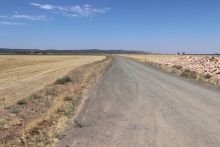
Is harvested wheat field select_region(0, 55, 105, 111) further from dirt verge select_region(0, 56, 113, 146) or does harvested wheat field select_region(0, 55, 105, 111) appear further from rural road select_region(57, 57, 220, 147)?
rural road select_region(57, 57, 220, 147)

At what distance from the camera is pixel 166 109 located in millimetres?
12984

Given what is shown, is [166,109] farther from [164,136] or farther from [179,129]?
[164,136]

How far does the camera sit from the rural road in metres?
8.61

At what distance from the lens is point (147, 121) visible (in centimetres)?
1090

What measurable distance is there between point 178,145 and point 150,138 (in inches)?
33.1

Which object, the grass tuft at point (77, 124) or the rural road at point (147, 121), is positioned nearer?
the rural road at point (147, 121)

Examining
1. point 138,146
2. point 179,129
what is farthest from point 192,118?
point 138,146

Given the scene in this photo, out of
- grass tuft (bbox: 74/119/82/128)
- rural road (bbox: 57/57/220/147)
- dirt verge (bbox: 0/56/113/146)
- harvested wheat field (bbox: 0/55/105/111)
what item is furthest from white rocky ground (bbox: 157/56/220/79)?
grass tuft (bbox: 74/119/82/128)

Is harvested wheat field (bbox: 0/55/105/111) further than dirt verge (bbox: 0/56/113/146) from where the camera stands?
Yes

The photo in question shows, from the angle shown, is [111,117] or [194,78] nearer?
[111,117]

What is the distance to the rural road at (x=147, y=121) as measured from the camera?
8609 mm

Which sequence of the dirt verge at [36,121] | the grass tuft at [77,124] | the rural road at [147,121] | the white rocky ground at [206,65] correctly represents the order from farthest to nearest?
1. the white rocky ground at [206,65]
2. the grass tuft at [77,124]
3. the dirt verge at [36,121]
4. the rural road at [147,121]

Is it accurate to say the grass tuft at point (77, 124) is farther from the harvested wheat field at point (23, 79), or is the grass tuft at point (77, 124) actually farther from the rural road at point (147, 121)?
the harvested wheat field at point (23, 79)

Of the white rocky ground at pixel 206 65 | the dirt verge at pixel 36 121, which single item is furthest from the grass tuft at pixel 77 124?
the white rocky ground at pixel 206 65
